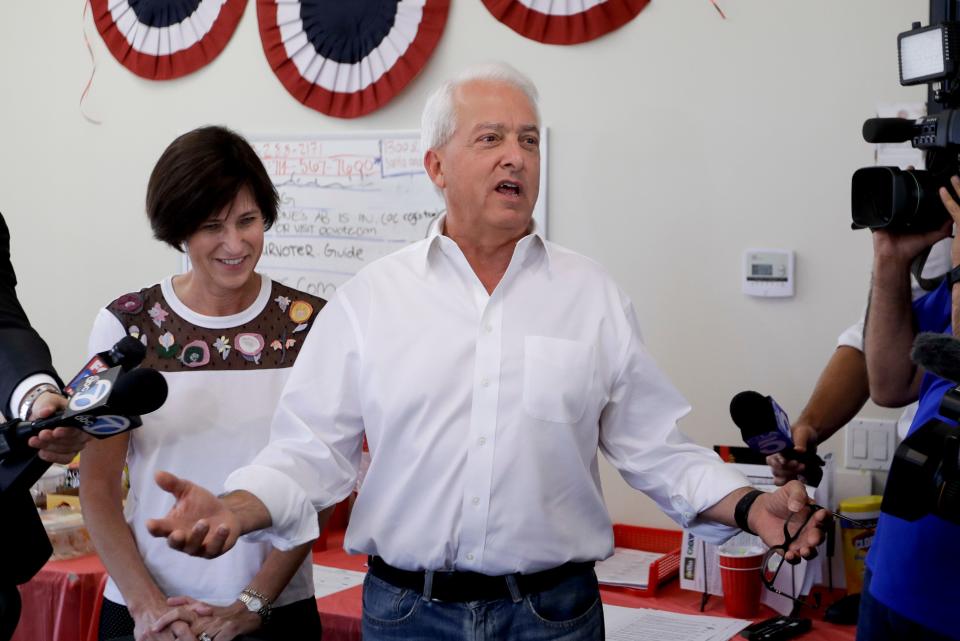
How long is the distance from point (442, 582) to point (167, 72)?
2.32m

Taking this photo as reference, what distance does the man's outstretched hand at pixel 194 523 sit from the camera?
120 cm

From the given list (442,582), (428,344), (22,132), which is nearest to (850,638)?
(442,582)

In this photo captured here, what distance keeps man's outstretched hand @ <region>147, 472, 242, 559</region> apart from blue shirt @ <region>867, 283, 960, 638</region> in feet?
3.13

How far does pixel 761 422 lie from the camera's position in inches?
59.1

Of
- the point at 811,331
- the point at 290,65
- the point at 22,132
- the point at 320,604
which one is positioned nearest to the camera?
the point at 320,604

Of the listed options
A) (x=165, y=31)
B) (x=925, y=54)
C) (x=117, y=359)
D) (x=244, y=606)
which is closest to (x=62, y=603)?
(x=244, y=606)

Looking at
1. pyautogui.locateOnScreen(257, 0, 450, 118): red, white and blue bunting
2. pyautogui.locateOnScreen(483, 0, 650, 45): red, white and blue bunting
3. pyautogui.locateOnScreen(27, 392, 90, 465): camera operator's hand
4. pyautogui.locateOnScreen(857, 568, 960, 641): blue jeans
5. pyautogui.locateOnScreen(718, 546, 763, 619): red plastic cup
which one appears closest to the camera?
pyautogui.locateOnScreen(27, 392, 90, 465): camera operator's hand

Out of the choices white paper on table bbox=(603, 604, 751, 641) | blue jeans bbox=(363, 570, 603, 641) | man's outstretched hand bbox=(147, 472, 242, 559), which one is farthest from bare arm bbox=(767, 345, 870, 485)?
man's outstretched hand bbox=(147, 472, 242, 559)

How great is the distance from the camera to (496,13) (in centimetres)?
278

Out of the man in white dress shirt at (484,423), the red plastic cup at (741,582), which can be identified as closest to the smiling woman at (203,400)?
the man in white dress shirt at (484,423)

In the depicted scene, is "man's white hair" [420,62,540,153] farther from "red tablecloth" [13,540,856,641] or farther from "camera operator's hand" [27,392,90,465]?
"red tablecloth" [13,540,856,641]

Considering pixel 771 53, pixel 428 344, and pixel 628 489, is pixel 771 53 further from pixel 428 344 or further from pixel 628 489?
pixel 428 344

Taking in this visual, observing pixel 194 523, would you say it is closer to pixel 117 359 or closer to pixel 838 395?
pixel 117 359

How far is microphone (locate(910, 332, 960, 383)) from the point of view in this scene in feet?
3.80
